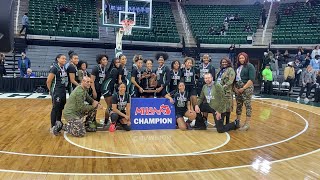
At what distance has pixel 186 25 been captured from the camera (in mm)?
27016

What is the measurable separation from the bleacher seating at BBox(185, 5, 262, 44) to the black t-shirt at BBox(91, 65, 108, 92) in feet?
56.4

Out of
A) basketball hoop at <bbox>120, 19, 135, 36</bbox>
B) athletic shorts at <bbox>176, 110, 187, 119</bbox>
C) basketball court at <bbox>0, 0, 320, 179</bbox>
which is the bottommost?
basketball court at <bbox>0, 0, 320, 179</bbox>

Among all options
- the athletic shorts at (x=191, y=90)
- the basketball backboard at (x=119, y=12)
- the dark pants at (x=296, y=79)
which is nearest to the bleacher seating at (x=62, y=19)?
the basketball backboard at (x=119, y=12)

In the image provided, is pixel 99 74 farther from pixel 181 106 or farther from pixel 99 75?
pixel 181 106

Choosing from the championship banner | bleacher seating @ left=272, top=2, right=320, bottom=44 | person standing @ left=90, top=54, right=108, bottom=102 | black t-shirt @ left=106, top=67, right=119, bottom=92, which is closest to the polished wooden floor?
the championship banner

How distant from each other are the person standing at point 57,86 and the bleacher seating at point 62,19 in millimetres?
15219

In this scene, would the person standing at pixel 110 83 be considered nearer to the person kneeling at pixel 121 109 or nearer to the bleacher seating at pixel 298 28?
the person kneeling at pixel 121 109

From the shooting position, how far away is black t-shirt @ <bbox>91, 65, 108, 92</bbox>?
7.29 m

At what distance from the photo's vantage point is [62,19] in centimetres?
2269

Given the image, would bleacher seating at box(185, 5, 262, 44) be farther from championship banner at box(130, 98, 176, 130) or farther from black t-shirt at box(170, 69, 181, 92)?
championship banner at box(130, 98, 176, 130)

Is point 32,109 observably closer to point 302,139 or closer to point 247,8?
point 302,139

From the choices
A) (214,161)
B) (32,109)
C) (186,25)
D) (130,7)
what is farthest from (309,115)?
(186,25)

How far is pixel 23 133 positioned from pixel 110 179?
11.7 feet

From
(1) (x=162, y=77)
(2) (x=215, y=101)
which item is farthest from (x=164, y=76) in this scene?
(2) (x=215, y=101)
